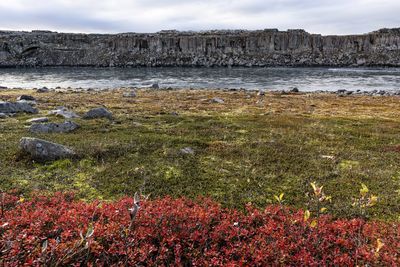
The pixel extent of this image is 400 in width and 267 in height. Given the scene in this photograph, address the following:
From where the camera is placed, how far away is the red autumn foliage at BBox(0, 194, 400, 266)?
6270 millimetres

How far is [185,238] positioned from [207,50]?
156 metres

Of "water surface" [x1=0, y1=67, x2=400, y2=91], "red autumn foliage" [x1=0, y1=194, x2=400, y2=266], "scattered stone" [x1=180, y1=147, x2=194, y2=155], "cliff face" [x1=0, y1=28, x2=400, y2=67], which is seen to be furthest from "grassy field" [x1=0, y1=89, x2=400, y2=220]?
"cliff face" [x1=0, y1=28, x2=400, y2=67]

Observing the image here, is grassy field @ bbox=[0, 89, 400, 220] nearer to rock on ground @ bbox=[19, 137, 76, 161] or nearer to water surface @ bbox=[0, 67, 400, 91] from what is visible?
rock on ground @ bbox=[19, 137, 76, 161]

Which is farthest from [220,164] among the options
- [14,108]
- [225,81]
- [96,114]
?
[225,81]

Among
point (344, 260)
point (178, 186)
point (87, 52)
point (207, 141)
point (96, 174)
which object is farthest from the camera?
point (87, 52)

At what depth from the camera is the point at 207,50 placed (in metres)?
158

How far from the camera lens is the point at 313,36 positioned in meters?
158

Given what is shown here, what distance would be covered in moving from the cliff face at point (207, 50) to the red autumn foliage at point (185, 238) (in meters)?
131

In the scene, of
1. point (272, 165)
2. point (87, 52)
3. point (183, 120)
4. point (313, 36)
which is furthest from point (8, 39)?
point (272, 165)

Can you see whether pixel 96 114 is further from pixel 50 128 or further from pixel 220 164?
pixel 220 164

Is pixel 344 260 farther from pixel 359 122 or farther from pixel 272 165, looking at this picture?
pixel 359 122

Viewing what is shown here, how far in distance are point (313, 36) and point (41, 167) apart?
164 meters

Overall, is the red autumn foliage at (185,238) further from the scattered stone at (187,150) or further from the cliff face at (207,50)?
the cliff face at (207,50)

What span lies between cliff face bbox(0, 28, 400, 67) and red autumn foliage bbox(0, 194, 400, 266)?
430 feet
